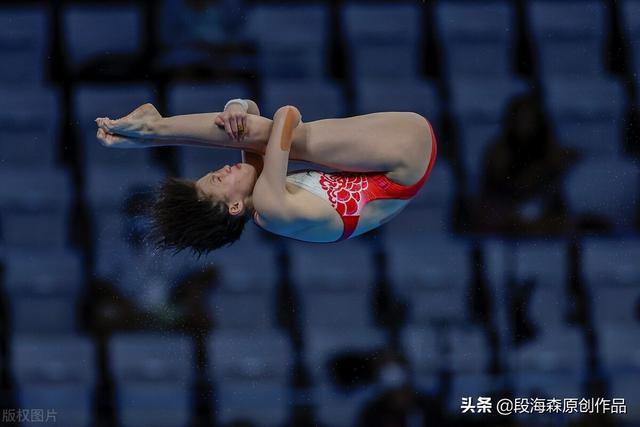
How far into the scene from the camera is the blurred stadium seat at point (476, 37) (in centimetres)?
420

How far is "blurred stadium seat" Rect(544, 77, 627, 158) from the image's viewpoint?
4.06 m

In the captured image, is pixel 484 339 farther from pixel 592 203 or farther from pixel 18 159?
pixel 18 159

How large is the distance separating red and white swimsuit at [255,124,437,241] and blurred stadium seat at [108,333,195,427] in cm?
113

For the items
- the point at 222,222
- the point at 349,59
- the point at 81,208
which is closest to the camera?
the point at 222,222

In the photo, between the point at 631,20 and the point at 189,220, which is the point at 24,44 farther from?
the point at 631,20

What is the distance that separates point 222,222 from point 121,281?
44.7 inches

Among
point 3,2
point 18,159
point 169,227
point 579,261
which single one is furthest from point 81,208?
point 579,261

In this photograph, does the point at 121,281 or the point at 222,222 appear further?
the point at 121,281

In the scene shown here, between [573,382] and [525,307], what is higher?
[525,307]

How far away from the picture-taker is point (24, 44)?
4176mm

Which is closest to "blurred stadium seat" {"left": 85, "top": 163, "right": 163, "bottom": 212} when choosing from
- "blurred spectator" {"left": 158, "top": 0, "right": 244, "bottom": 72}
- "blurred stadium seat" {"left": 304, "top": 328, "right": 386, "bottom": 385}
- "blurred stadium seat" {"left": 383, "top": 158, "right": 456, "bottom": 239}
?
"blurred spectator" {"left": 158, "top": 0, "right": 244, "bottom": 72}

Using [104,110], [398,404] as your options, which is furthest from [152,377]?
[104,110]

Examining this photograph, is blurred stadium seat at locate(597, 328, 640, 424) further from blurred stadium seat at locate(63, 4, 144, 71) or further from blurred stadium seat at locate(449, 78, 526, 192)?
blurred stadium seat at locate(63, 4, 144, 71)

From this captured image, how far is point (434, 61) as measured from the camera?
421 cm
